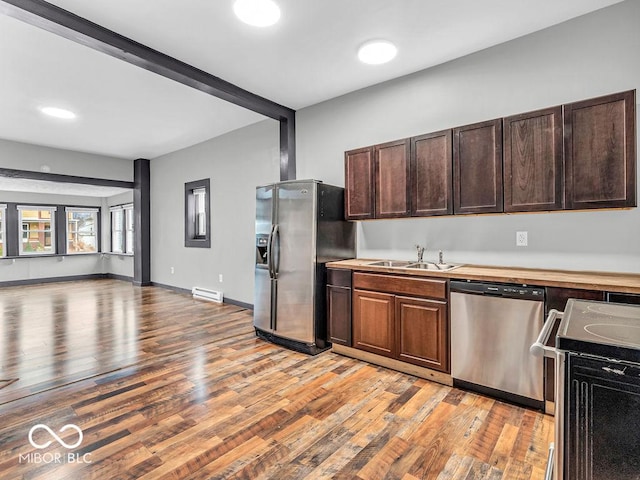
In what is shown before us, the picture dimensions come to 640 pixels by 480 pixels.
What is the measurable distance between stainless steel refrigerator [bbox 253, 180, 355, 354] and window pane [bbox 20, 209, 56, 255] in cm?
761

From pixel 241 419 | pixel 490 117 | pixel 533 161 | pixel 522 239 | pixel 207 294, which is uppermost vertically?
pixel 490 117

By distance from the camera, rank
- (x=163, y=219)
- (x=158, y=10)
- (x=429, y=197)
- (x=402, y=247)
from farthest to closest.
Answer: (x=163, y=219) → (x=402, y=247) → (x=429, y=197) → (x=158, y=10)

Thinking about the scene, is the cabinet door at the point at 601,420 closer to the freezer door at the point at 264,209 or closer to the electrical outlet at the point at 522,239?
the electrical outlet at the point at 522,239

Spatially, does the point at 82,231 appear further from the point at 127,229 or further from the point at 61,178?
the point at 61,178

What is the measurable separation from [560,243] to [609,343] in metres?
1.95

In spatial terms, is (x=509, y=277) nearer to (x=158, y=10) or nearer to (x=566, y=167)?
(x=566, y=167)

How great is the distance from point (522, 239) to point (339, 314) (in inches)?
67.5

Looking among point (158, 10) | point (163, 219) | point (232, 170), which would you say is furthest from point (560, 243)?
point (163, 219)

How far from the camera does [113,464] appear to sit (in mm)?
1733

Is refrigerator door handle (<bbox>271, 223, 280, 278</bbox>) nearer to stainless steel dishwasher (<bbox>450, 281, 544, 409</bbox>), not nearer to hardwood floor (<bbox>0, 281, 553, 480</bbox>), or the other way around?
hardwood floor (<bbox>0, 281, 553, 480</bbox>)

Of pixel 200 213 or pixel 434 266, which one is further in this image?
pixel 200 213

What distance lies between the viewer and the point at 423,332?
271 centimetres

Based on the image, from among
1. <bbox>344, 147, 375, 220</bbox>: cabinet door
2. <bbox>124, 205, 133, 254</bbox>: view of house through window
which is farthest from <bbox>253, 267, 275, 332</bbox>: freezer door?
<bbox>124, 205, 133, 254</bbox>: view of house through window

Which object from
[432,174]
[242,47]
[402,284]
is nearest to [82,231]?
[242,47]
